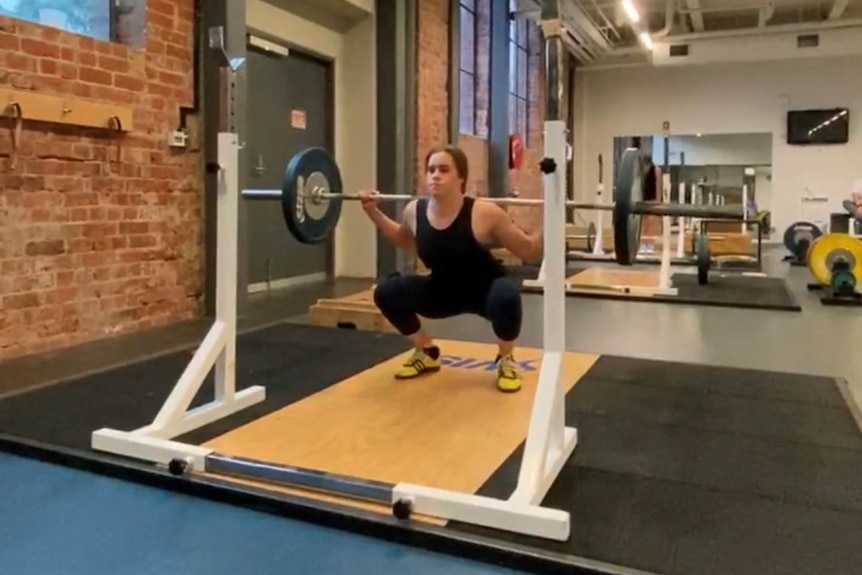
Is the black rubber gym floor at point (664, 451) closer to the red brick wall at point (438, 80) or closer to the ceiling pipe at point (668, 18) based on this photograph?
the red brick wall at point (438, 80)

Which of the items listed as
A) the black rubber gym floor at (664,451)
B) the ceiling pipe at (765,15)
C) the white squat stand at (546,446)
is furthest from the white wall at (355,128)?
the ceiling pipe at (765,15)

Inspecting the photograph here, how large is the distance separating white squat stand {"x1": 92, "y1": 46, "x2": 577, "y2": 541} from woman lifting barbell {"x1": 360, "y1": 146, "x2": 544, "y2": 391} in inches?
25.3

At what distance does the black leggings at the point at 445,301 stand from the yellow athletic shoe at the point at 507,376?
104 millimetres

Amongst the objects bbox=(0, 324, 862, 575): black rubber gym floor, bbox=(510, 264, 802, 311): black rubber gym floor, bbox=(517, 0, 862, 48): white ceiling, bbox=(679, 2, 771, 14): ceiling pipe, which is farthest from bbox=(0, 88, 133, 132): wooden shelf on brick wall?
bbox=(679, 2, 771, 14): ceiling pipe

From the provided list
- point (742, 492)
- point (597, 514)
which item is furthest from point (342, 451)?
point (742, 492)

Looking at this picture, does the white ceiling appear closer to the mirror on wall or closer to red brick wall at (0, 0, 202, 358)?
the mirror on wall

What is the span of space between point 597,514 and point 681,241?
781 cm

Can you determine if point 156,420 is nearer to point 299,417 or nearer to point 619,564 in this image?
point 299,417

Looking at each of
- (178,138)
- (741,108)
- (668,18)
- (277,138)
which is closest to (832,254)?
(277,138)

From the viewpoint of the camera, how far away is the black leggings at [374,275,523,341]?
322 centimetres

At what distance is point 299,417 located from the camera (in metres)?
2.86

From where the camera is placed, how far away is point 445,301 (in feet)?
11.1

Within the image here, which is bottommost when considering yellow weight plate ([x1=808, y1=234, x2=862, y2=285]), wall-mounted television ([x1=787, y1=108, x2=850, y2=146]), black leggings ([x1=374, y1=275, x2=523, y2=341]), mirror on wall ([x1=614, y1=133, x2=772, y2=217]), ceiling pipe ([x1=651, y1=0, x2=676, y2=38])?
black leggings ([x1=374, y1=275, x2=523, y2=341])

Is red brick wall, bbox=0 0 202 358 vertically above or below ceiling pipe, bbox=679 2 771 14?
below
